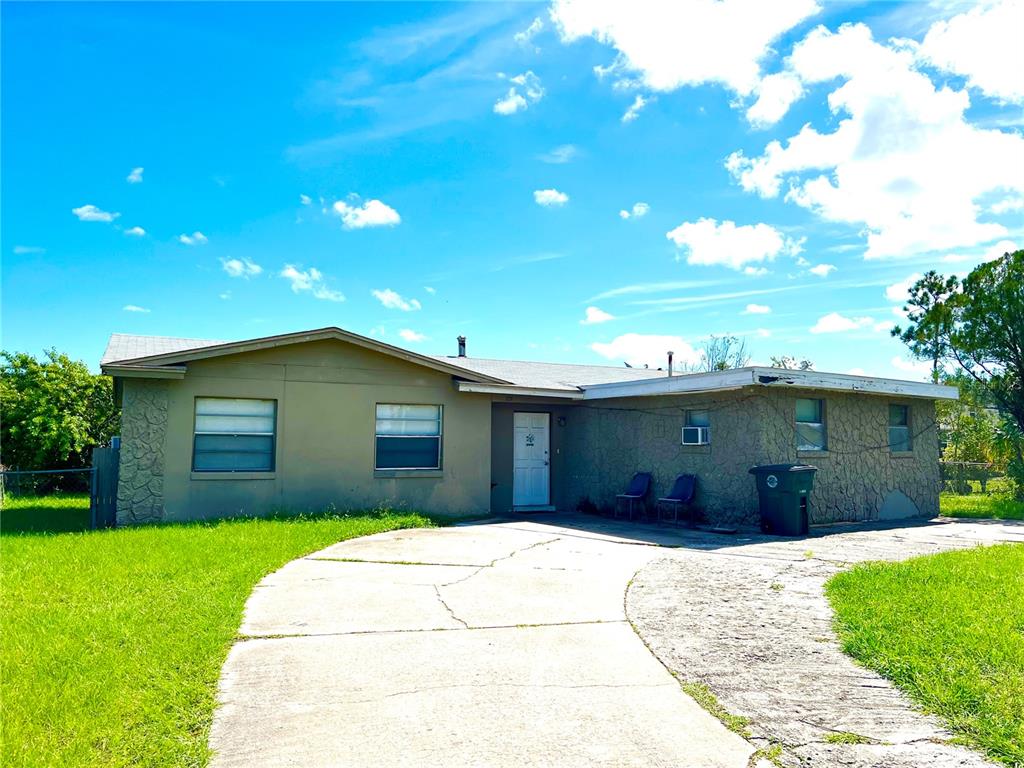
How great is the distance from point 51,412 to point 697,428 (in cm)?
1673

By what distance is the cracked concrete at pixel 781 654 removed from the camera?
11.6 ft

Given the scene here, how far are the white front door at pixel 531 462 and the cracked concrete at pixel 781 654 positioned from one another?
247 inches

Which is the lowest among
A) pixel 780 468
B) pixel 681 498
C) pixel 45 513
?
pixel 45 513

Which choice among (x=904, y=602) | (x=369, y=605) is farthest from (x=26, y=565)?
(x=904, y=602)

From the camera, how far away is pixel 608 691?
426 cm

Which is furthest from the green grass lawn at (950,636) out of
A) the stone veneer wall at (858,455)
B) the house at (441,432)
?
the house at (441,432)

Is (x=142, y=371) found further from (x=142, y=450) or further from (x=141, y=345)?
(x=141, y=345)

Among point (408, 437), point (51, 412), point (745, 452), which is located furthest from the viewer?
point (51, 412)

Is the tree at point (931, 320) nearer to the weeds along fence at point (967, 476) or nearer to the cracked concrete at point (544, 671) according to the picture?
the weeds along fence at point (967, 476)

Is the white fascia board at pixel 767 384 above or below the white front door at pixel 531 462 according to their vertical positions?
above

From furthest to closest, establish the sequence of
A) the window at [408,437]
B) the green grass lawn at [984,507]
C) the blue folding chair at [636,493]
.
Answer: the green grass lawn at [984,507]
the blue folding chair at [636,493]
the window at [408,437]

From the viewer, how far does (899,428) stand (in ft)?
48.7

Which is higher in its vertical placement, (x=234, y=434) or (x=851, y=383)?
(x=851, y=383)

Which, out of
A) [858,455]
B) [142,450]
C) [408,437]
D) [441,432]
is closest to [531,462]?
[441,432]
